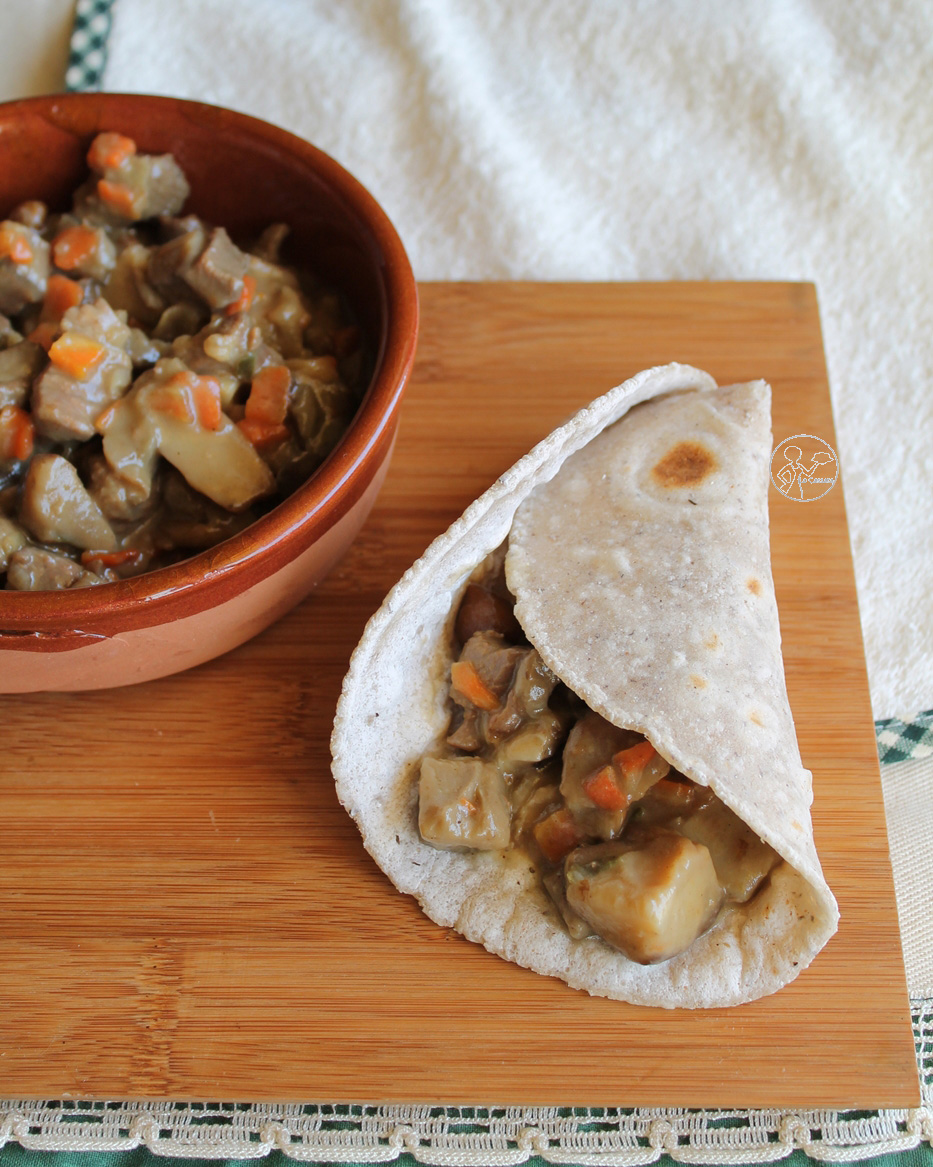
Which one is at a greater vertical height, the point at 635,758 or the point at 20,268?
the point at 20,268

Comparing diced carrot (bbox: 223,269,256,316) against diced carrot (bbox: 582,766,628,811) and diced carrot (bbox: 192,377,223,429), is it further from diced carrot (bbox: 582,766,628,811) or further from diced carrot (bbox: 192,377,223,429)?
diced carrot (bbox: 582,766,628,811)

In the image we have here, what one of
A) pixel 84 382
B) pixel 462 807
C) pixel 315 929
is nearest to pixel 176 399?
pixel 84 382

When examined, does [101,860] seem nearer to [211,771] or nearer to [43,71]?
[211,771]

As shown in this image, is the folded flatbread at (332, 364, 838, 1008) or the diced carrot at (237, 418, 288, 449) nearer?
the folded flatbread at (332, 364, 838, 1008)

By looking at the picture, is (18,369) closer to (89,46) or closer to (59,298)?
(59,298)

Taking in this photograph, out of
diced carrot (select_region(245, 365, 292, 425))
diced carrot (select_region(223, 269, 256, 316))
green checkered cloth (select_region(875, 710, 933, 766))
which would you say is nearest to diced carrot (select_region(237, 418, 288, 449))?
diced carrot (select_region(245, 365, 292, 425))

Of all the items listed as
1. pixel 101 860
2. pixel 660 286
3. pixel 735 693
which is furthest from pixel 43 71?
A: pixel 735 693

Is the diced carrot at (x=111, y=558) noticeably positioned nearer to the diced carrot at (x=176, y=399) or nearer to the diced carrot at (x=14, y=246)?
the diced carrot at (x=176, y=399)
